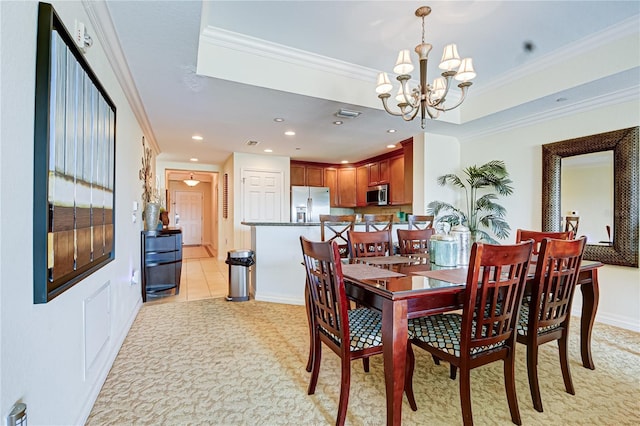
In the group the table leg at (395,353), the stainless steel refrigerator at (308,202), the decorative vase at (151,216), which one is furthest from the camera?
the stainless steel refrigerator at (308,202)

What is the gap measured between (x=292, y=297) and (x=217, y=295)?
1.09 meters

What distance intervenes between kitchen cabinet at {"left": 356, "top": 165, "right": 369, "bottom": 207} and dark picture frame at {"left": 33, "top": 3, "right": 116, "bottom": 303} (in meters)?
Result: 5.41

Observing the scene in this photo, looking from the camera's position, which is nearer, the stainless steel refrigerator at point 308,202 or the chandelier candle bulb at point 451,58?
the chandelier candle bulb at point 451,58

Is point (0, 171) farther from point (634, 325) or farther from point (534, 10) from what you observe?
point (634, 325)

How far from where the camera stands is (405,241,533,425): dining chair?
53.9 inches

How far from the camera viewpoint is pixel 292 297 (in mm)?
3699

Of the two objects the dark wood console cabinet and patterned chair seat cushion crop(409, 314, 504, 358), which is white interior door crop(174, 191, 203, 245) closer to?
the dark wood console cabinet

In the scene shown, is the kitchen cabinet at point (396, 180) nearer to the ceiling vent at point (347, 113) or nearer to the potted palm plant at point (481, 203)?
the potted palm plant at point (481, 203)

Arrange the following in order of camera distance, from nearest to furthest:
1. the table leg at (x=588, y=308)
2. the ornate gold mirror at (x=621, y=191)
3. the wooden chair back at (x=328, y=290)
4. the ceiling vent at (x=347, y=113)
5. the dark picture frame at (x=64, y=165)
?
the dark picture frame at (x=64, y=165)
the wooden chair back at (x=328, y=290)
the table leg at (x=588, y=308)
the ornate gold mirror at (x=621, y=191)
the ceiling vent at (x=347, y=113)

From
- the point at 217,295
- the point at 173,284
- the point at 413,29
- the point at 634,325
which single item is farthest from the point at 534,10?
the point at 173,284

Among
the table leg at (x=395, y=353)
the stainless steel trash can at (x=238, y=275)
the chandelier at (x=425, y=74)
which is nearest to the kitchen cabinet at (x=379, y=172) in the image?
the chandelier at (x=425, y=74)

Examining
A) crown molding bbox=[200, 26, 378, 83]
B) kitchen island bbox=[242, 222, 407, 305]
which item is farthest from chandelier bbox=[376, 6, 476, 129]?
kitchen island bbox=[242, 222, 407, 305]

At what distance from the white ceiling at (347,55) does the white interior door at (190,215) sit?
6.50 m

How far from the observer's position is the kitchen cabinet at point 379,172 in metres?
6.09
